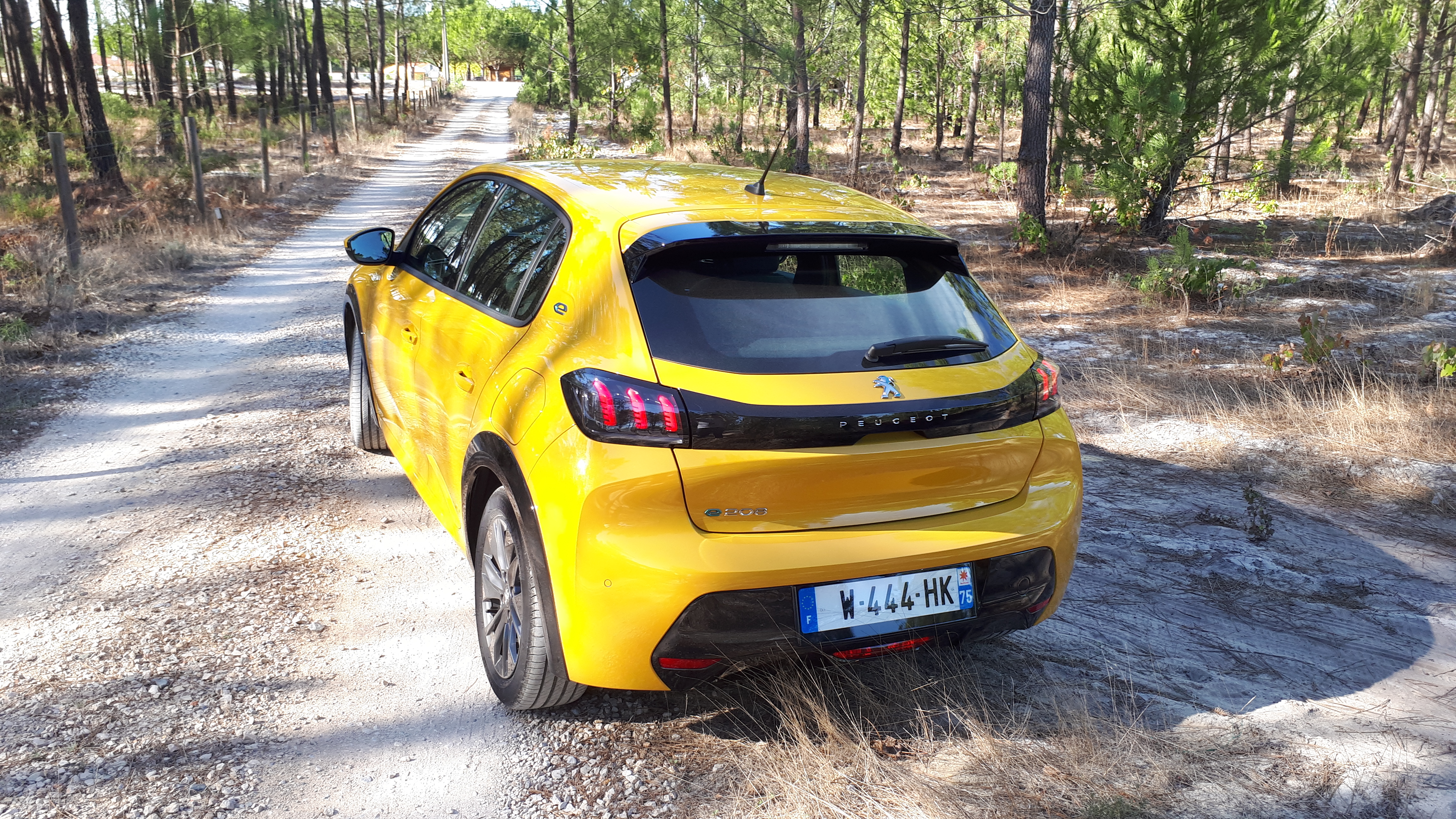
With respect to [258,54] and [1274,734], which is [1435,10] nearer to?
[1274,734]

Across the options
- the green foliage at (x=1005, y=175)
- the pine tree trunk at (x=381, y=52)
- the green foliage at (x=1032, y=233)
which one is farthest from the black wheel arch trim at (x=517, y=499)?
the pine tree trunk at (x=381, y=52)

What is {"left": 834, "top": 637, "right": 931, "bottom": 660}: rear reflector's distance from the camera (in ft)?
8.30

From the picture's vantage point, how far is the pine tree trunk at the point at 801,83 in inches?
776

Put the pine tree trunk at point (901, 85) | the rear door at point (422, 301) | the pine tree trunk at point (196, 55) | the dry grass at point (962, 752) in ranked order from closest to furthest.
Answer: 1. the dry grass at point (962, 752)
2. the rear door at point (422, 301)
3. the pine tree trunk at point (901, 85)
4. the pine tree trunk at point (196, 55)

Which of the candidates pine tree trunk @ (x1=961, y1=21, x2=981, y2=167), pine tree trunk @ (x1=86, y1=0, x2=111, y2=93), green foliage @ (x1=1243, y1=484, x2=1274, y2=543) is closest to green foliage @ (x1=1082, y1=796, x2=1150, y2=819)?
green foliage @ (x1=1243, y1=484, x2=1274, y2=543)

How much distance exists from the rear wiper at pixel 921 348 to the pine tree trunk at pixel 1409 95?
65.2 feet

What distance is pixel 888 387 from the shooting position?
98.5 inches

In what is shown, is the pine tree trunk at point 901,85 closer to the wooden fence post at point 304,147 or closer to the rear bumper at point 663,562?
the wooden fence post at point 304,147

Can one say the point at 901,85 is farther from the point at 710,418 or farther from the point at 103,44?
the point at 103,44

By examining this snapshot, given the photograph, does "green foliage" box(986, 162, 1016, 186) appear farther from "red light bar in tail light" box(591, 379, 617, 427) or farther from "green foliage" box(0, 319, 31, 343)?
"red light bar in tail light" box(591, 379, 617, 427)

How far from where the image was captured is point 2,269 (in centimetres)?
912

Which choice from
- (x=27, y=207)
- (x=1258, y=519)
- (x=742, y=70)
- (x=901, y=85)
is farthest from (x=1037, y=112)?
(x=742, y=70)

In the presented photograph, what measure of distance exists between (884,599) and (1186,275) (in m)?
8.16

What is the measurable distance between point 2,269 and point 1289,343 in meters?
11.9
